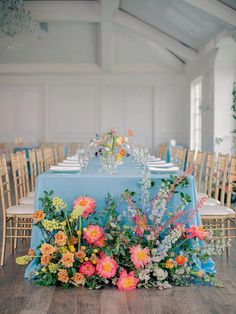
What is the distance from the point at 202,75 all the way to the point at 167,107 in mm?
2993

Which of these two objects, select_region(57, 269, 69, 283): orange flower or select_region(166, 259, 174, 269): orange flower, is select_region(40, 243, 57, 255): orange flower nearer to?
select_region(57, 269, 69, 283): orange flower

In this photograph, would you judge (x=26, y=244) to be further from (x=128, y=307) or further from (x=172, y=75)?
(x=172, y=75)

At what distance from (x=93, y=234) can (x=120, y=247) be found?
211mm

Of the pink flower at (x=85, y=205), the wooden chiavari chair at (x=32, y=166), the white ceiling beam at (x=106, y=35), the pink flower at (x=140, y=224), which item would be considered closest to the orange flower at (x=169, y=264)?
the pink flower at (x=140, y=224)

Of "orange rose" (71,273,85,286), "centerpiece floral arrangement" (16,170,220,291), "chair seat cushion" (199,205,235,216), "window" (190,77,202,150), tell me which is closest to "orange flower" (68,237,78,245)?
"centerpiece floral arrangement" (16,170,220,291)

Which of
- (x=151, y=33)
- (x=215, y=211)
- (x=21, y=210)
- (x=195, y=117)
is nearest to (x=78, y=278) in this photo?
(x=21, y=210)

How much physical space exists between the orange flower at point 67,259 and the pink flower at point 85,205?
0.28m

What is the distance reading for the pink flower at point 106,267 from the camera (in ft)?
11.3

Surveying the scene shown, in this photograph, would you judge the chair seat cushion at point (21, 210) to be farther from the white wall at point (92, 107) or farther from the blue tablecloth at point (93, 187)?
the white wall at point (92, 107)

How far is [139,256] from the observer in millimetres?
3451

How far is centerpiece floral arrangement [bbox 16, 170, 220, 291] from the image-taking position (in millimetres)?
3488

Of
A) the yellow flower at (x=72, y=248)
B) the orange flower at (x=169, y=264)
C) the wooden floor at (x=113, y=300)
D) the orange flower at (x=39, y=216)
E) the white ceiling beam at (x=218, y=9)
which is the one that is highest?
the white ceiling beam at (x=218, y=9)

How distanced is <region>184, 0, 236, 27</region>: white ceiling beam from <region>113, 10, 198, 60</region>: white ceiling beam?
3.49 meters

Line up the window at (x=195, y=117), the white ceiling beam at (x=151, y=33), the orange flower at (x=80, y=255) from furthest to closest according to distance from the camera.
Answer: the window at (x=195, y=117) → the white ceiling beam at (x=151, y=33) → the orange flower at (x=80, y=255)
